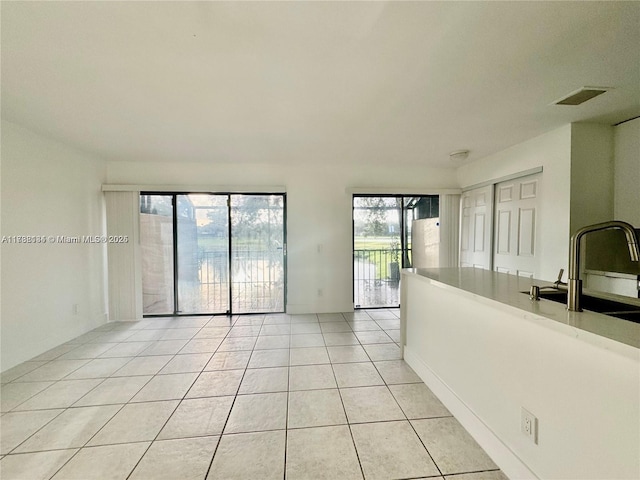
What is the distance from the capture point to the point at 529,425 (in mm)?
1235

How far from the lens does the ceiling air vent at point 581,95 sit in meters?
1.91

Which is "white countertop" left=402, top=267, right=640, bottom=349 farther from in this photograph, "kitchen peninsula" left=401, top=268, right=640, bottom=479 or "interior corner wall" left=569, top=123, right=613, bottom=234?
"interior corner wall" left=569, top=123, right=613, bottom=234

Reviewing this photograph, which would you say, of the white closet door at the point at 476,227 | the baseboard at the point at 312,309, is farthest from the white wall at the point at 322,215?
the white closet door at the point at 476,227

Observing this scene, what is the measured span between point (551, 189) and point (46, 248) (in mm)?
5533

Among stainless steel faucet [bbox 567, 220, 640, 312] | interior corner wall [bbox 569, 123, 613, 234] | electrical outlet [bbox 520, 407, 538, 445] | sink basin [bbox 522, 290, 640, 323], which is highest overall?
interior corner wall [bbox 569, 123, 613, 234]

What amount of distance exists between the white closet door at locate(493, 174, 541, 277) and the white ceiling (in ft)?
2.20

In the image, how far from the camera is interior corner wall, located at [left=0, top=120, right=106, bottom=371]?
251 cm

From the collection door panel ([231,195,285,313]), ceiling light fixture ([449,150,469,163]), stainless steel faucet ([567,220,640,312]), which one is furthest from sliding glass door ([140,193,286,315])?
stainless steel faucet ([567,220,640,312])

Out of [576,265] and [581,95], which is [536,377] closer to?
[576,265]

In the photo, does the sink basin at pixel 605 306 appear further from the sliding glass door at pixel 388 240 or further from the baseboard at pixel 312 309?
the baseboard at pixel 312 309

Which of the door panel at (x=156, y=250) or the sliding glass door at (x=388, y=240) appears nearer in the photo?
the door panel at (x=156, y=250)

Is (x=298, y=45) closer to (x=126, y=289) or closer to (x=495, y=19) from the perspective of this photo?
(x=495, y=19)

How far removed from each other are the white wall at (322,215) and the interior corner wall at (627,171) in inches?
76.0

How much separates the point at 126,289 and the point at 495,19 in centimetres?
490
